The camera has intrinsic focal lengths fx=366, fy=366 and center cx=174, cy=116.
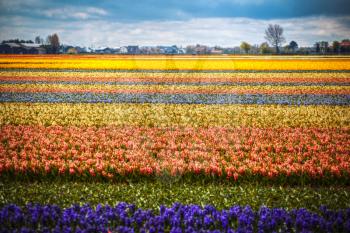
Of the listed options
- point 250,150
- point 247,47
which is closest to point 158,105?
point 250,150

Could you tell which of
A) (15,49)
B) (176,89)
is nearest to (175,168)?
(176,89)

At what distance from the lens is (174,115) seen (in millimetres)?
17578

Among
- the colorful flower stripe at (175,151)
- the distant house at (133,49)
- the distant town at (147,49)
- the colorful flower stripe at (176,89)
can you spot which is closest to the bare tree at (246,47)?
the distant town at (147,49)

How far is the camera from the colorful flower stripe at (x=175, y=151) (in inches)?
365

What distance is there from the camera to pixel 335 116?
1698 centimetres

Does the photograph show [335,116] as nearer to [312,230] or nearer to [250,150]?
[250,150]

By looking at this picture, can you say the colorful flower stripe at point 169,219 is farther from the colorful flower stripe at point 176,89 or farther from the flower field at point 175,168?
the colorful flower stripe at point 176,89

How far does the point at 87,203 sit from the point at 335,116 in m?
13.6

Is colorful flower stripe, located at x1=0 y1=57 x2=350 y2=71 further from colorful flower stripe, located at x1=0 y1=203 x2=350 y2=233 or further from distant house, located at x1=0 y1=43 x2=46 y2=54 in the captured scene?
distant house, located at x1=0 y1=43 x2=46 y2=54

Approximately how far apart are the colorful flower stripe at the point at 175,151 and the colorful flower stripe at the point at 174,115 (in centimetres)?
142

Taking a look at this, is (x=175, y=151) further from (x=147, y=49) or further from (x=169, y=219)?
(x=147, y=49)

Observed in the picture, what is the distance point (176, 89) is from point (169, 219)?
73.6 feet

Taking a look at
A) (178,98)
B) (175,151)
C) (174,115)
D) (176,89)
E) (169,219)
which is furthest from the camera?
(176,89)

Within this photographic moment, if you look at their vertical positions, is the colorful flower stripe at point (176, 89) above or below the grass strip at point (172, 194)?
above
